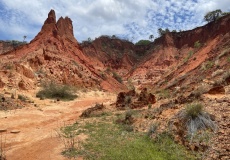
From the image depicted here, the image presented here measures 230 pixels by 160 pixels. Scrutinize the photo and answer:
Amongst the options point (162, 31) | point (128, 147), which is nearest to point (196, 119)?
point (128, 147)

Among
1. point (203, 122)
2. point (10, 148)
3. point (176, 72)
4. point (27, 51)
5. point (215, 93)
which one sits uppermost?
point (27, 51)

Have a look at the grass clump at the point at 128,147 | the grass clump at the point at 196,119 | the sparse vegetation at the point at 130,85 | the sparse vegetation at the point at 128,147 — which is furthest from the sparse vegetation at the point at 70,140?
the sparse vegetation at the point at 130,85

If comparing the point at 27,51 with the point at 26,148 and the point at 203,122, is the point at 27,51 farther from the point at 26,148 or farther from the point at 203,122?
the point at 203,122

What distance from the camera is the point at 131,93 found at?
698 inches

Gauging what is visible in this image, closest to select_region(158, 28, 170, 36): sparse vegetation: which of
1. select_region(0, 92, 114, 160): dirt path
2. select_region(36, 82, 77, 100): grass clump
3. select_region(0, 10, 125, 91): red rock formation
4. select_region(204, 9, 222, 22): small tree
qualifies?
select_region(204, 9, 222, 22): small tree

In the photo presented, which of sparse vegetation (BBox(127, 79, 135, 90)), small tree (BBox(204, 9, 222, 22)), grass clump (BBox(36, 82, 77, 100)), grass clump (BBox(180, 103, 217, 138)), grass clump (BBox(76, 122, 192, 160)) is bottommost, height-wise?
grass clump (BBox(76, 122, 192, 160))

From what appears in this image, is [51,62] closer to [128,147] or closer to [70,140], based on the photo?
[70,140]

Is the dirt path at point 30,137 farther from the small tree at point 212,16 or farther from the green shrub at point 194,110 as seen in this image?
the small tree at point 212,16

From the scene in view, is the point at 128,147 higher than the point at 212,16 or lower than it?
lower

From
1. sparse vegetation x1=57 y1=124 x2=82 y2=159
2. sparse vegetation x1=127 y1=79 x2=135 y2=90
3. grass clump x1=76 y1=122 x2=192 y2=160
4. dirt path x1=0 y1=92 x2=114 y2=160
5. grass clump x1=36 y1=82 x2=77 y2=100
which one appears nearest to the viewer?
grass clump x1=76 y1=122 x2=192 y2=160

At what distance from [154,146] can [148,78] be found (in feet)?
148

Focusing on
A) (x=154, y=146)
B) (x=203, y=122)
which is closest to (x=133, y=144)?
(x=154, y=146)

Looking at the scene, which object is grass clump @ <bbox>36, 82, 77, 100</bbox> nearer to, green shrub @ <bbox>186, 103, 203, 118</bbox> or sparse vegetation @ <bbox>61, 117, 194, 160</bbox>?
sparse vegetation @ <bbox>61, 117, 194, 160</bbox>

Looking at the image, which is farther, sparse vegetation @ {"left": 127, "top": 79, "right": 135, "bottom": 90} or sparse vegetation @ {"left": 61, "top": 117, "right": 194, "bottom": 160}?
sparse vegetation @ {"left": 127, "top": 79, "right": 135, "bottom": 90}
